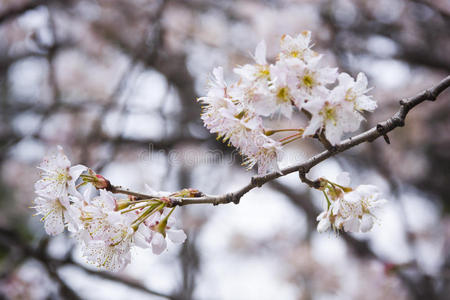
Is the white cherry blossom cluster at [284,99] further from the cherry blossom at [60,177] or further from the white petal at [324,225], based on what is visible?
the cherry blossom at [60,177]

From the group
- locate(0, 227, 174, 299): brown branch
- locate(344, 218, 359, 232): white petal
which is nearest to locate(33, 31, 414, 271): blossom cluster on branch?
locate(344, 218, 359, 232): white petal

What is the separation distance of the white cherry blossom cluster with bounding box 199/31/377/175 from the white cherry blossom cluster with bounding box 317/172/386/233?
181 millimetres

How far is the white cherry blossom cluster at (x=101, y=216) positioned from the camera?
91cm

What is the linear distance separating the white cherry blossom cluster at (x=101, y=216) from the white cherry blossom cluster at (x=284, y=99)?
9.8 inches

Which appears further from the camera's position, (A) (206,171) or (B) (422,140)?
(B) (422,140)

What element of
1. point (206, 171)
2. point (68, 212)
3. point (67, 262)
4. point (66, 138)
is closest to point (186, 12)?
point (66, 138)

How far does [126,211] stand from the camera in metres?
0.91

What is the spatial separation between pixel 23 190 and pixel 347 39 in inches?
181

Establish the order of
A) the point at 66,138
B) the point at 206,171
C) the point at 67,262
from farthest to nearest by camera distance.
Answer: the point at 66,138 < the point at 206,171 < the point at 67,262

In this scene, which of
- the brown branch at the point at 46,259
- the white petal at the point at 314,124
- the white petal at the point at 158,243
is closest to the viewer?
the white petal at the point at 314,124

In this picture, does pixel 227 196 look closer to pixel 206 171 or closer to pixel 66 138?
pixel 206 171

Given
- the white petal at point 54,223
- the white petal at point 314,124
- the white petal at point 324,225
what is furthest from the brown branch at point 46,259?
the white petal at point 314,124

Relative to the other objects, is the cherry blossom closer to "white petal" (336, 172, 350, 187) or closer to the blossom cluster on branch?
the blossom cluster on branch

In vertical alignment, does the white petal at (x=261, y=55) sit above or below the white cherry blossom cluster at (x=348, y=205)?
above
